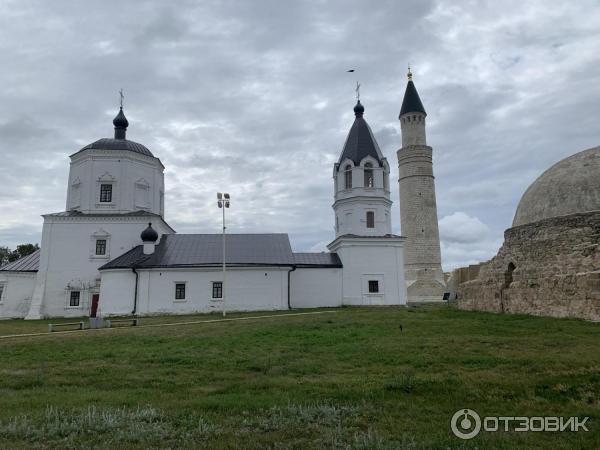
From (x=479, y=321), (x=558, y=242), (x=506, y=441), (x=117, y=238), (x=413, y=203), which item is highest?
(x=413, y=203)

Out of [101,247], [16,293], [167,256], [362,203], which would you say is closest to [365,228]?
[362,203]

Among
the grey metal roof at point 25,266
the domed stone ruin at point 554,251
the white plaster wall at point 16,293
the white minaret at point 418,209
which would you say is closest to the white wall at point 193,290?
the white plaster wall at point 16,293

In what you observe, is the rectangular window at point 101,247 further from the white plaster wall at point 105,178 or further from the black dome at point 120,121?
the black dome at point 120,121

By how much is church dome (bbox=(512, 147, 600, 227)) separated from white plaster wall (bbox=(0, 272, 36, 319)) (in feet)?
100

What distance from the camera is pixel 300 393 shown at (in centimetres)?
726

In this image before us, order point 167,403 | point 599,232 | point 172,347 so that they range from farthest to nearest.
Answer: point 599,232
point 172,347
point 167,403

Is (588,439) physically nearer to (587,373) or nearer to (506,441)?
(506,441)

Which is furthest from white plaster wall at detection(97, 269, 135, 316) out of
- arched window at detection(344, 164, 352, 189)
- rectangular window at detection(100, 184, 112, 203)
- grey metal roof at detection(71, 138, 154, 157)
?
arched window at detection(344, 164, 352, 189)

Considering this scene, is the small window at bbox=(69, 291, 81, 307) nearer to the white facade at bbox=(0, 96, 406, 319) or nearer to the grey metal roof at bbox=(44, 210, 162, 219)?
the white facade at bbox=(0, 96, 406, 319)

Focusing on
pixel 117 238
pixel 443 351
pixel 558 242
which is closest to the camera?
pixel 443 351

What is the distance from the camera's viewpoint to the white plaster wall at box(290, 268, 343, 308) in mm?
30547

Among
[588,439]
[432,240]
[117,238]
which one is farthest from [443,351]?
[432,240]

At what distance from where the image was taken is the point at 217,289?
29234 millimetres

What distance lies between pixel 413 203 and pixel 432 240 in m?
3.84
